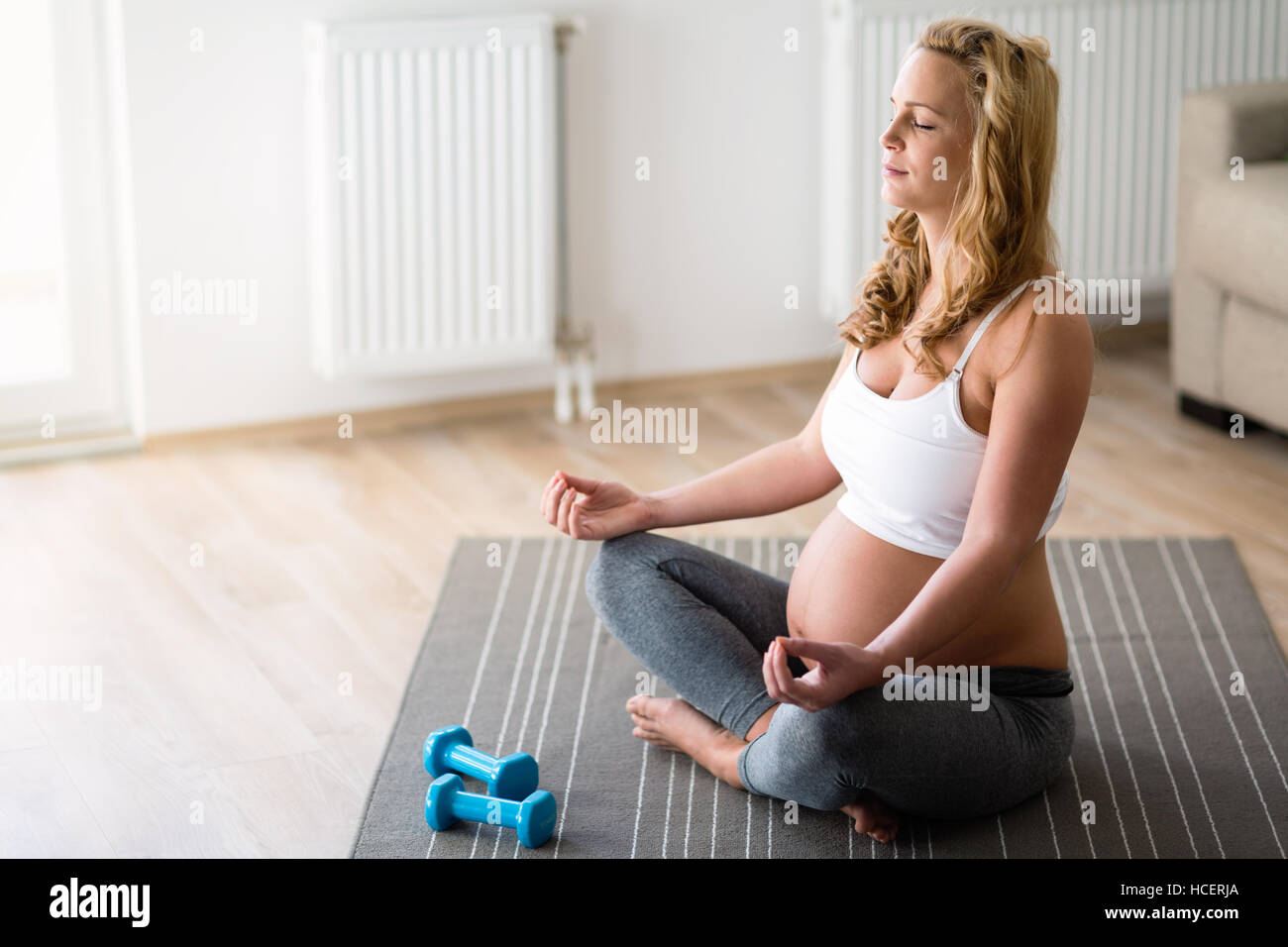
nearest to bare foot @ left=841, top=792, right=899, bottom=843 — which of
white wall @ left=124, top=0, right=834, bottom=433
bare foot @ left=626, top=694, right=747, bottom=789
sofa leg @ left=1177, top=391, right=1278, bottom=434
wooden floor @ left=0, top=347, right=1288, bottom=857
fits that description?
bare foot @ left=626, top=694, right=747, bottom=789

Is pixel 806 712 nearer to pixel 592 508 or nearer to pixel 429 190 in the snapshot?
pixel 592 508

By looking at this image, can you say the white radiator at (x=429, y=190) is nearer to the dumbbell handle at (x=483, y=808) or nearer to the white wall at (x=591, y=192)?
the white wall at (x=591, y=192)

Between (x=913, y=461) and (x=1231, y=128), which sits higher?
(x=1231, y=128)

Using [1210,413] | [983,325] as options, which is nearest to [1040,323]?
[983,325]

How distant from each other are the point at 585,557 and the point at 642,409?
848 millimetres

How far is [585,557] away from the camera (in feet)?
8.57

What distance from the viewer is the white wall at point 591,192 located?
10.0ft

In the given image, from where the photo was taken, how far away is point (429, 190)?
3141 millimetres

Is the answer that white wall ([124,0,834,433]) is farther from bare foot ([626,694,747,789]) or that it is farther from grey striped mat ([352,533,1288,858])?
bare foot ([626,694,747,789])

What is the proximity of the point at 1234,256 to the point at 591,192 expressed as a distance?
4.05 feet

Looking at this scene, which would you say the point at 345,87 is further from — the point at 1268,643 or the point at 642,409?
the point at 1268,643

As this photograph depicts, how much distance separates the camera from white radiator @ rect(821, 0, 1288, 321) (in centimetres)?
332

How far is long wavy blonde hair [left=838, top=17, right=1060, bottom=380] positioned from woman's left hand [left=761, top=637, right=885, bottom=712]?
0.31 meters

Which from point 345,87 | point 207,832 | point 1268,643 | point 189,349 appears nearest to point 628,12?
point 345,87
